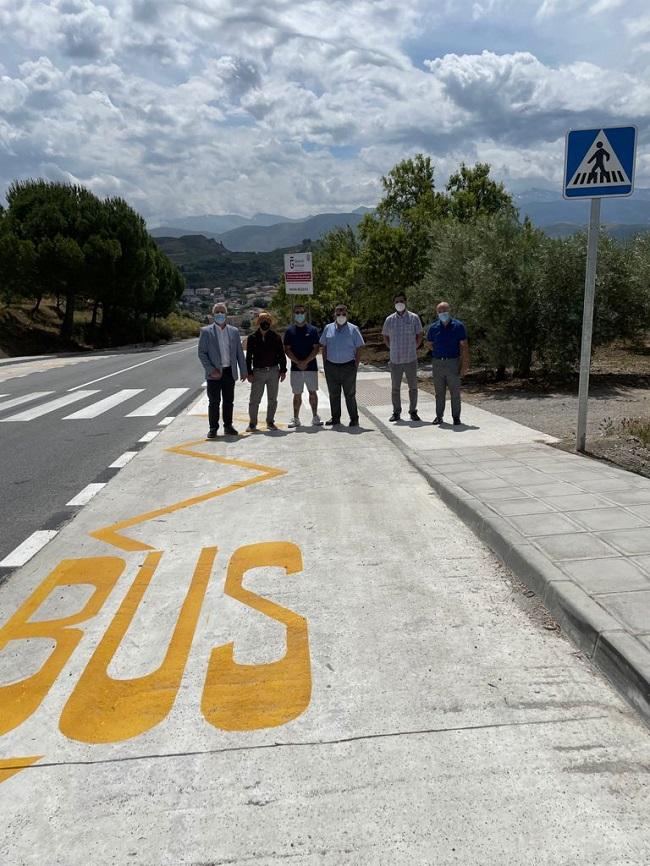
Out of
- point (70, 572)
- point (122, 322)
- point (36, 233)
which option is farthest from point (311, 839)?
point (122, 322)

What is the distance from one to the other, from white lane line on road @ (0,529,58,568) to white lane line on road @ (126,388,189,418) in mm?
6733

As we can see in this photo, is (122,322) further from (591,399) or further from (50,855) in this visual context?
(50,855)

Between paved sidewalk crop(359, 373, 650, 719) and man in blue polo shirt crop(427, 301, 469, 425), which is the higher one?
man in blue polo shirt crop(427, 301, 469, 425)

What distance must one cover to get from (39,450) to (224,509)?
14.0 ft

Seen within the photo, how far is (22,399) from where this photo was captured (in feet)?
50.6

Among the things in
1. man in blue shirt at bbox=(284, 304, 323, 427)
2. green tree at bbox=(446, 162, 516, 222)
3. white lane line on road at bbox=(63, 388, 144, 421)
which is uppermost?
green tree at bbox=(446, 162, 516, 222)

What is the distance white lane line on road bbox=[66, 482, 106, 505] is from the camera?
6.55 m

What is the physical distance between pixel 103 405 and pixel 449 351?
7607 mm

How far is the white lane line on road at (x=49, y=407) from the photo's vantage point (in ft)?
40.6

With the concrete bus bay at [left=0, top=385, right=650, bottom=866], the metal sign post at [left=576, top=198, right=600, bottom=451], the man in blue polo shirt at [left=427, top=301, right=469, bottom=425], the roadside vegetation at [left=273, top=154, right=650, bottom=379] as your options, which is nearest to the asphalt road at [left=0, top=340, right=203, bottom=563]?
the concrete bus bay at [left=0, top=385, right=650, bottom=866]

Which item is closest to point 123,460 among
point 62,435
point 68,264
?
point 62,435

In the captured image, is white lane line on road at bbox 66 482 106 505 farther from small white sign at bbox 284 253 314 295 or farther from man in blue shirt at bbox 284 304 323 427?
small white sign at bbox 284 253 314 295

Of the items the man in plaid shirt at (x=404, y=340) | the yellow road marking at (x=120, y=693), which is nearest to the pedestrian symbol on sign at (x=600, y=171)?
the man in plaid shirt at (x=404, y=340)

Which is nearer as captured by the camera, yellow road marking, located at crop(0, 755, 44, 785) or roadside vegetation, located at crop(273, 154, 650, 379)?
yellow road marking, located at crop(0, 755, 44, 785)
